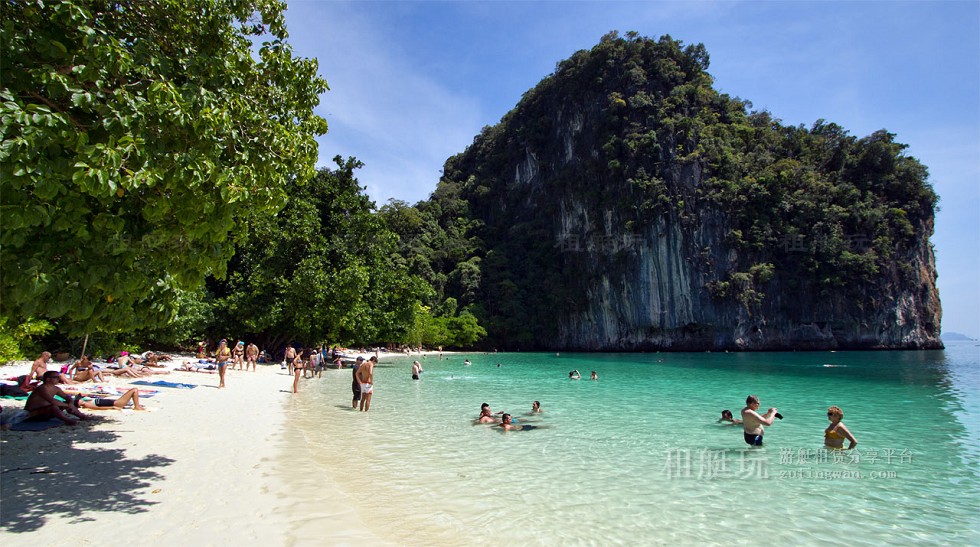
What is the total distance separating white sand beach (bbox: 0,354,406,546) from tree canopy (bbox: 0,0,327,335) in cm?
177

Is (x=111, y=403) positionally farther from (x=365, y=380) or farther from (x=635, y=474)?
(x=635, y=474)

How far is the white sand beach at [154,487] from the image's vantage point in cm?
470

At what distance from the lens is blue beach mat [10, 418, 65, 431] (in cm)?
809

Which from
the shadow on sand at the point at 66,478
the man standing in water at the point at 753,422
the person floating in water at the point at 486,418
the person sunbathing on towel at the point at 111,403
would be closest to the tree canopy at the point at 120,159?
the shadow on sand at the point at 66,478

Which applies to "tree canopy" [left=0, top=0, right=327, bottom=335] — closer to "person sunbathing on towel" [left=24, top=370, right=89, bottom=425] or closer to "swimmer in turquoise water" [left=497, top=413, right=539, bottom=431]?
"person sunbathing on towel" [left=24, top=370, right=89, bottom=425]

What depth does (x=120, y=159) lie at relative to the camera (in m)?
3.99

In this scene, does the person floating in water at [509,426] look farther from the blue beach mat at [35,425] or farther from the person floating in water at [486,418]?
the blue beach mat at [35,425]

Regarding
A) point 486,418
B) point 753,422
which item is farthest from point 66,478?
point 753,422

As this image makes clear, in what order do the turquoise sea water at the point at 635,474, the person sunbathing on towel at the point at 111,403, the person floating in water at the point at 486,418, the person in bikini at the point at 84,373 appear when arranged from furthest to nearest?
the person in bikini at the point at 84,373 → the person floating in water at the point at 486,418 → the person sunbathing on towel at the point at 111,403 → the turquoise sea water at the point at 635,474

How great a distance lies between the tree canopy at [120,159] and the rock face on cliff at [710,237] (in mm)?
60167

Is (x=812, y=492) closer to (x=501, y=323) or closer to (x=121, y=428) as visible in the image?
(x=121, y=428)

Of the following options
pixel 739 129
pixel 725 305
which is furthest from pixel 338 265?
pixel 739 129

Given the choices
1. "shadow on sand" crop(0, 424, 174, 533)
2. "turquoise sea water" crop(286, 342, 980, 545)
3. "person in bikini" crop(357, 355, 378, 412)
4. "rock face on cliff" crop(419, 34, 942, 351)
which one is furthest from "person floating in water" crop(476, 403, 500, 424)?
"rock face on cliff" crop(419, 34, 942, 351)

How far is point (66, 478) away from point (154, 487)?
101 centimetres
